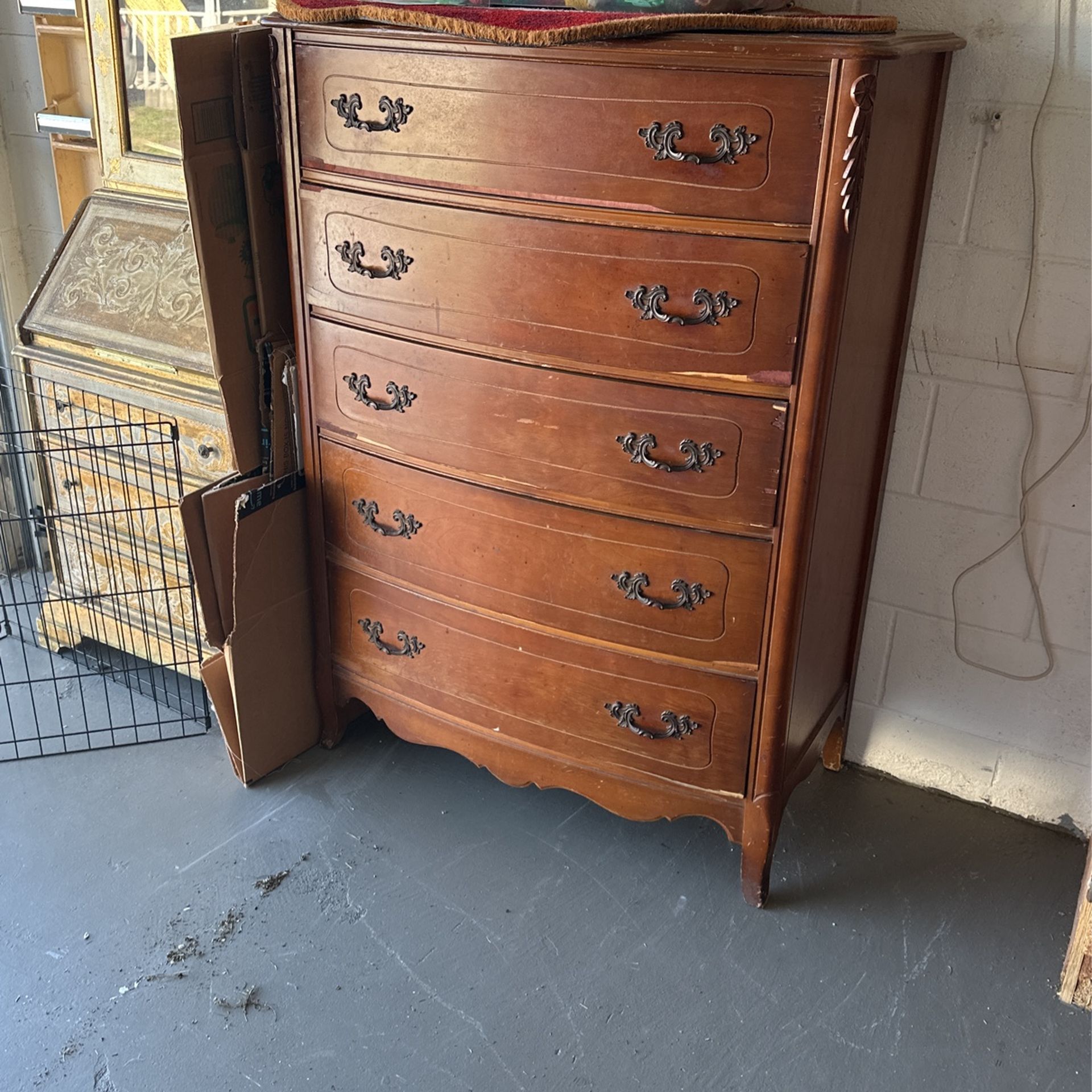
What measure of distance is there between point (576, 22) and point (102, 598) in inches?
62.5

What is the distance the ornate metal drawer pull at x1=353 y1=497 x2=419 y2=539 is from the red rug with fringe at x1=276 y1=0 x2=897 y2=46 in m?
0.77

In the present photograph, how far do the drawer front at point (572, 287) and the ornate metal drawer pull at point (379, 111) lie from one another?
11 cm

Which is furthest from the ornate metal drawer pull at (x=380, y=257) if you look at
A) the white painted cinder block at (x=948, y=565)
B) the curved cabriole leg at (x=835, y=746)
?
the curved cabriole leg at (x=835, y=746)

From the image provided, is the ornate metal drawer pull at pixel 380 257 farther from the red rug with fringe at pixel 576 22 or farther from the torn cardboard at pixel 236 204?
the red rug with fringe at pixel 576 22

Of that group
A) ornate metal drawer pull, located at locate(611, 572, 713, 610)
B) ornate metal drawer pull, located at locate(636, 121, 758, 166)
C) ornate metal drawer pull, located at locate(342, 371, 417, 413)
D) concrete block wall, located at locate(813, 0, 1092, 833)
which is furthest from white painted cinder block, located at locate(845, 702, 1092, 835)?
ornate metal drawer pull, located at locate(636, 121, 758, 166)

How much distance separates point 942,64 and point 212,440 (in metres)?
1.45

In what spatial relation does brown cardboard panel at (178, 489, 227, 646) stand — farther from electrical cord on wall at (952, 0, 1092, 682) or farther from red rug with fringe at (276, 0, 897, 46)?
electrical cord on wall at (952, 0, 1092, 682)

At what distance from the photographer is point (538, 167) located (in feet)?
5.13

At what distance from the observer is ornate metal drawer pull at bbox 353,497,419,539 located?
1.91m

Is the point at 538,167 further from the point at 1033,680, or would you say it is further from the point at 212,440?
the point at 1033,680

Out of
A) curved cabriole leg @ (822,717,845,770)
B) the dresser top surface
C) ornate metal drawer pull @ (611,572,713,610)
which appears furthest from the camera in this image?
curved cabriole leg @ (822,717,845,770)

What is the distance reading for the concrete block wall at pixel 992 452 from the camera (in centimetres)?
175

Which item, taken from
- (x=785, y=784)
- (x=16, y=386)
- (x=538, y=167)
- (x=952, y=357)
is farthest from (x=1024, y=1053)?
(x=16, y=386)

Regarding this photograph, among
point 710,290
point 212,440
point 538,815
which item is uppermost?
point 710,290
